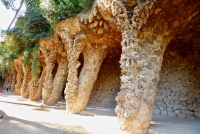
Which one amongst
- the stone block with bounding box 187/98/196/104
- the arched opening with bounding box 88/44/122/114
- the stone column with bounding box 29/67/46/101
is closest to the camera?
the stone block with bounding box 187/98/196/104

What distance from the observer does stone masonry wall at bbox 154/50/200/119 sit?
603 centimetres

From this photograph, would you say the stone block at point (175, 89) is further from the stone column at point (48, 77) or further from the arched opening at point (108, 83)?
the stone column at point (48, 77)

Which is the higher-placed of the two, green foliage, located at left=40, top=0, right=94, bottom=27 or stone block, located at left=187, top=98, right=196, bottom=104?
green foliage, located at left=40, top=0, right=94, bottom=27

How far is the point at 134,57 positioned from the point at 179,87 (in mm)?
3181

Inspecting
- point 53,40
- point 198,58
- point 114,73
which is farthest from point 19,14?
point 198,58

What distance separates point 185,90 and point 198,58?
4.28ft

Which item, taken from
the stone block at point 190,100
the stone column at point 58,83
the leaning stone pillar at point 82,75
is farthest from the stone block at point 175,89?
the stone column at point 58,83

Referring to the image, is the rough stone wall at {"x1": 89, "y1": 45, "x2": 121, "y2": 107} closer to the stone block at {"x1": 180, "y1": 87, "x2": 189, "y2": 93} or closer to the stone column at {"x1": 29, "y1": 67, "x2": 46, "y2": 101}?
the stone block at {"x1": 180, "y1": 87, "x2": 189, "y2": 93}

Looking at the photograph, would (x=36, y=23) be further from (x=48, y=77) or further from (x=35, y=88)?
(x=35, y=88)

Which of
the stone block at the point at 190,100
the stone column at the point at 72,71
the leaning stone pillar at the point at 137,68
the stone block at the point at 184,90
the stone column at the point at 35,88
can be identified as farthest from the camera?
the stone column at the point at 35,88

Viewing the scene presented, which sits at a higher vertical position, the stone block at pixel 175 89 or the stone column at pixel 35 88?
the stone block at pixel 175 89

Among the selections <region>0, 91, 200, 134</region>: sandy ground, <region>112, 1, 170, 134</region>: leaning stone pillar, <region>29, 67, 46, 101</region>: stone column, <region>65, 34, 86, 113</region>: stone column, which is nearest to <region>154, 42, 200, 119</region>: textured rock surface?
<region>0, 91, 200, 134</region>: sandy ground

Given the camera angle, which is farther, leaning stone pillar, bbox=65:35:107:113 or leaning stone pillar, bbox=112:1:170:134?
leaning stone pillar, bbox=65:35:107:113

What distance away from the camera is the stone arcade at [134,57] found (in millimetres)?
4285
